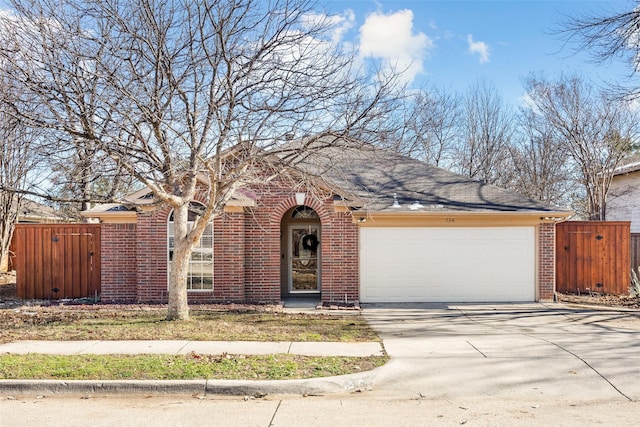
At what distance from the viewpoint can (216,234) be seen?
13.7 meters

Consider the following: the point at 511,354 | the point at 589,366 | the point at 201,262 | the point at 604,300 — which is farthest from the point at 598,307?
the point at 201,262

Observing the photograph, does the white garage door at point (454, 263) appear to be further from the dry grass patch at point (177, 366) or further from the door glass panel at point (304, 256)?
the dry grass patch at point (177, 366)

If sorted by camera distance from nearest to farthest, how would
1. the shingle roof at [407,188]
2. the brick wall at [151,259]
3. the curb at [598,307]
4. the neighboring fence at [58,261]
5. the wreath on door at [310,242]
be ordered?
the curb at [598,307] → the brick wall at [151,259] → the shingle roof at [407,188] → the neighboring fence at [58,261] → the wreath on door at [310,242]

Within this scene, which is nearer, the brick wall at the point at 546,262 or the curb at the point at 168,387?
the curb at the point at 168,387

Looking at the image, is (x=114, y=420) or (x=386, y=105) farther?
(x=386, y=105)

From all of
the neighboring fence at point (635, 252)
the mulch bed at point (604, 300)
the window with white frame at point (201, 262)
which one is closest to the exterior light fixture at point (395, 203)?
the window with white frame at point (201, 262)

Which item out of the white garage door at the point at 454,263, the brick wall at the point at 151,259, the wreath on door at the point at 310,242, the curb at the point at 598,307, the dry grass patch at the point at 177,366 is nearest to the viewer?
the dry grass patch at the point at 177,366

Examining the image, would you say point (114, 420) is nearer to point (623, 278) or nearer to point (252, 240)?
point (252, 240)

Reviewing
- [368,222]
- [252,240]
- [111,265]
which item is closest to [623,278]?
[368,222]

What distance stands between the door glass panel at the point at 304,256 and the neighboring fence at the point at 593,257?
7.18 meters

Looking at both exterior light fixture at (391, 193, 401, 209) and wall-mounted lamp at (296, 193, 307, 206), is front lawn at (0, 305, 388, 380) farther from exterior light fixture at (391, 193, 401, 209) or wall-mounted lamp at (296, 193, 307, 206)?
exterior light fixture at (391, 193, 401, 209)

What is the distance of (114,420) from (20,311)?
334 inches

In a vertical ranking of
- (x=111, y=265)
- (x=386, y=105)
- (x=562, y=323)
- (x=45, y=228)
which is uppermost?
(x=386, y=105)

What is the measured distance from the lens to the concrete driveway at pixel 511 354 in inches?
259
